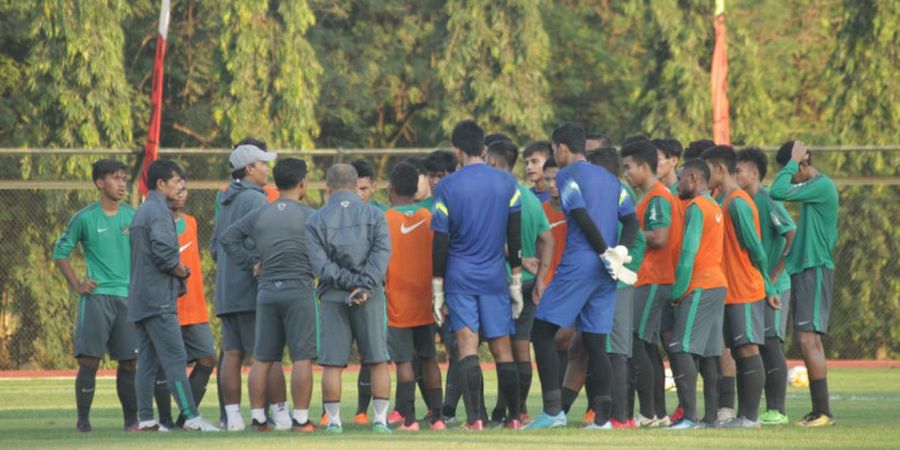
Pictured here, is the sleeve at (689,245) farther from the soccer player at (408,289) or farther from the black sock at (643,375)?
the soccer player at (408,289)

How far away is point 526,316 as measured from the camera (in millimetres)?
12852

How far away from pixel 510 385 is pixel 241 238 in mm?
2183

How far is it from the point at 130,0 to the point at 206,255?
22.5 ft

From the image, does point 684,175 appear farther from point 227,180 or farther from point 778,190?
point 227,180

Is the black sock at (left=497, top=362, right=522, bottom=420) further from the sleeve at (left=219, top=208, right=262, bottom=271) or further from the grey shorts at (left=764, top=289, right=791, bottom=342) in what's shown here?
the grey shorts at (left=764, top=289, right=791, bottom=342)

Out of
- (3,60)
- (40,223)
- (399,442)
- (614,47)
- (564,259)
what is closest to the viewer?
(399,442)

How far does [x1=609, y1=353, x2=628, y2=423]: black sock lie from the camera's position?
11.7 metres

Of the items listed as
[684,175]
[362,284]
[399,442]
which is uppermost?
[684,175]

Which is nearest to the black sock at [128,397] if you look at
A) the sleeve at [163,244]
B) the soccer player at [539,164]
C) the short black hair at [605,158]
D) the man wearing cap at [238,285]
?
the man wearing cap at [238,285]

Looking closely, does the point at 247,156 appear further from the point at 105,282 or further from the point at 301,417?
the point at 301,417

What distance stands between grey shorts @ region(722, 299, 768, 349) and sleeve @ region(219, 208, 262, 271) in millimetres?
3450

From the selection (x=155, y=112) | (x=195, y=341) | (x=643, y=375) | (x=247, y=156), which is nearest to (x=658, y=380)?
(x=643, y=375)

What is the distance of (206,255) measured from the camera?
A: 25.2 meters

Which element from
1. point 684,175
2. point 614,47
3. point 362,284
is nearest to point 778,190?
point 684,175
